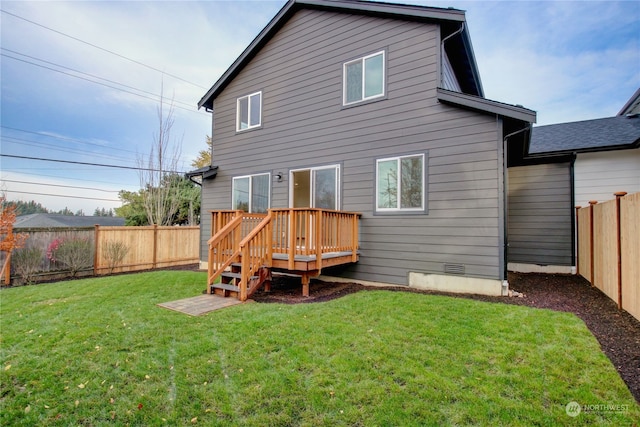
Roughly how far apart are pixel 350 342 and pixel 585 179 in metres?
8.47

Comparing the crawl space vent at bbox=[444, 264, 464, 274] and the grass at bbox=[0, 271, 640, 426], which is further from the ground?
the crawl space vent at bbox=[444, 264, 464, 274]

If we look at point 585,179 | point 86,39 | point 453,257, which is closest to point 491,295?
point 453,257

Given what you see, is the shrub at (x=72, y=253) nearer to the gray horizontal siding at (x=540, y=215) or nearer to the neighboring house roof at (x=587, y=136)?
the gray horizontal siding at (x=540, y=215)

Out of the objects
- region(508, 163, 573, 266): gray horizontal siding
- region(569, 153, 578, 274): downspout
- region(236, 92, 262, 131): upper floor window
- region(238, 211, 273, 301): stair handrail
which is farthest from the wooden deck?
region(569, 153, 578, 274): downspout

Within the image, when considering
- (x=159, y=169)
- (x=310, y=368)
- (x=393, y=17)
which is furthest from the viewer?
(x=159, y=169)

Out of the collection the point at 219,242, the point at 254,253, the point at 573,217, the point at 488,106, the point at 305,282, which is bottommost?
the point at 305,282

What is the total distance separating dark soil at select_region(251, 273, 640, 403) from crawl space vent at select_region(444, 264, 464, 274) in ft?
1.55

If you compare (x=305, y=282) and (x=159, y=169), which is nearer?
(x=305, y=282)

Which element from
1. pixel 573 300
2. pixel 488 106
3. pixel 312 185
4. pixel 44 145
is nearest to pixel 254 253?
pixel 312 185

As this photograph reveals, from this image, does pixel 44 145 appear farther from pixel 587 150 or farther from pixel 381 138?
pixel 587 150

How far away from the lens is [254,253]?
18.5ft

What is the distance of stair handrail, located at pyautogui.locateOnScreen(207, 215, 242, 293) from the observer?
18.5ft

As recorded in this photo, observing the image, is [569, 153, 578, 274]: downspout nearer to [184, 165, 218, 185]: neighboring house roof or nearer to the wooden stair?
the wooden stair

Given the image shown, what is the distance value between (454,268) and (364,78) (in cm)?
473
